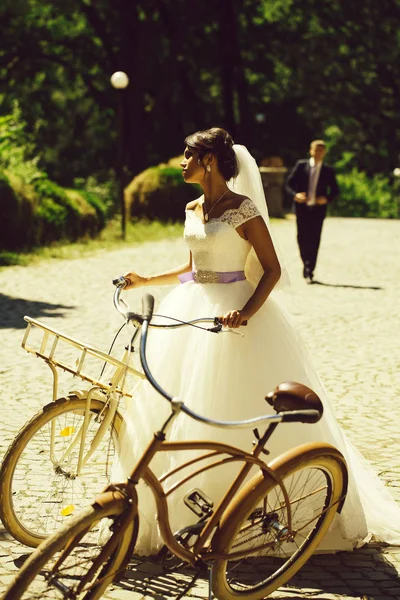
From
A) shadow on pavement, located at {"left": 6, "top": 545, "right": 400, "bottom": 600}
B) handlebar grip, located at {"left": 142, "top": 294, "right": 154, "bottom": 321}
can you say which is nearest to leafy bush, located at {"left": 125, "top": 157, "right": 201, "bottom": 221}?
shadow on pavement, located at {"left": 6, "top": 545, "right": 400, "bottom": 600}

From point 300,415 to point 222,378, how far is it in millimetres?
1023

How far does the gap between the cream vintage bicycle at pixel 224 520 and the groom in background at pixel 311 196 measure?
35.9 ft

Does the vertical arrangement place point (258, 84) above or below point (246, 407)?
above

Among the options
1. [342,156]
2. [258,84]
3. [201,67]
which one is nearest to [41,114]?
[201,67]

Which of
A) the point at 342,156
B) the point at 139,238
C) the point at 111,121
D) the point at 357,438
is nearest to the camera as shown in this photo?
the point at 357,438

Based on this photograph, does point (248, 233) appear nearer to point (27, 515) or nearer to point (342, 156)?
point (27, 515)

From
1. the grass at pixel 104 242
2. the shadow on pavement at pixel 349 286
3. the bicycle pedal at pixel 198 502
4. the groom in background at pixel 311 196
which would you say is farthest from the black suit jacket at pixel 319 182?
the bicycle pedal at pixel 198 502

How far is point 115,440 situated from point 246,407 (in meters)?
0.58

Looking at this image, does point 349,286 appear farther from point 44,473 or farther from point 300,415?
point 300,415

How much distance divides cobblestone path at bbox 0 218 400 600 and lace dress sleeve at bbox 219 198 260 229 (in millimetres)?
1522

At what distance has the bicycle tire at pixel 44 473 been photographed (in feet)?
14.0

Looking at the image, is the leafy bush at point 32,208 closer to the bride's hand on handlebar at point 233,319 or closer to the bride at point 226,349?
the bride at point 226,349

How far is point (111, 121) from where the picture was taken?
47.7 m

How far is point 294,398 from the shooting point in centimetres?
364
